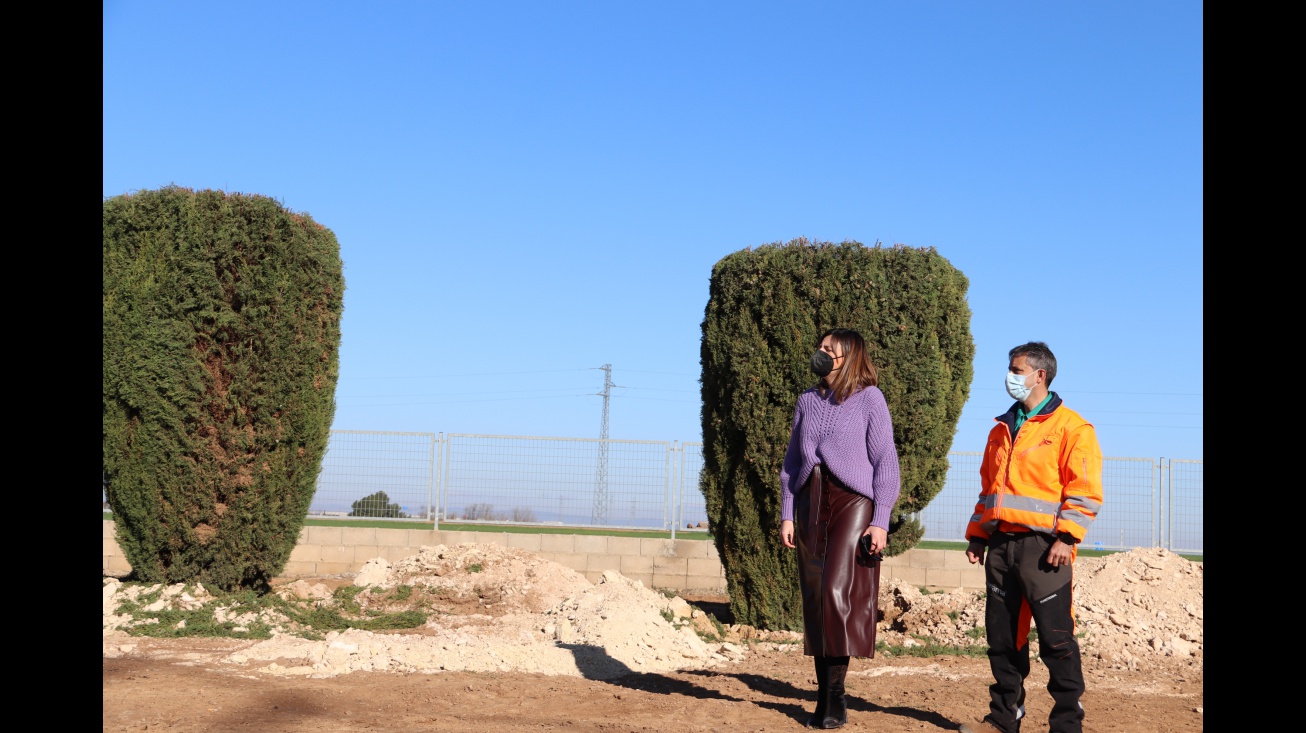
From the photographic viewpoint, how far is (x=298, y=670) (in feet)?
20.9

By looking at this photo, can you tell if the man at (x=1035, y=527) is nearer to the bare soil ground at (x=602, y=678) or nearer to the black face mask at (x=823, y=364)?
the bare soil ground at (x=602, y=678)

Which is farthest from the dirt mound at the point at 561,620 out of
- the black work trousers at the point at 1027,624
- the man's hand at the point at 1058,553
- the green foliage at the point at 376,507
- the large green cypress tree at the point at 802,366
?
the man's hand at the point at 1058,553

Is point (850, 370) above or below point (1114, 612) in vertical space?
above

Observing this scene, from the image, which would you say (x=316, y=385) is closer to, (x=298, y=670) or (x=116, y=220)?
(x=116, y=220)

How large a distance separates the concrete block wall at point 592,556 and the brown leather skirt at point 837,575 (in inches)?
263

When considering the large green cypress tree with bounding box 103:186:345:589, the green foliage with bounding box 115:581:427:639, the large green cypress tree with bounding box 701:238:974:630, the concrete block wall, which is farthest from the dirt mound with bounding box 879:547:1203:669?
the large green cypress tree with bounding box 103:186:345:589

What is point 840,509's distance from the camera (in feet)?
16.7

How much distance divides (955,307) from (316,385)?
5.86 metres

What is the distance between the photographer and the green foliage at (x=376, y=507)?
13.6 metres

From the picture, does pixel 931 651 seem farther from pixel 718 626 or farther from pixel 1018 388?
pixel 1018 388

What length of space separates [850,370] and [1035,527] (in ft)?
3.85

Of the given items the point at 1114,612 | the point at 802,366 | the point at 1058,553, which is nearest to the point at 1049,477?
the point at 1058,553

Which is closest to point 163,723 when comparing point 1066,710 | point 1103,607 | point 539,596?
point 1066,710
